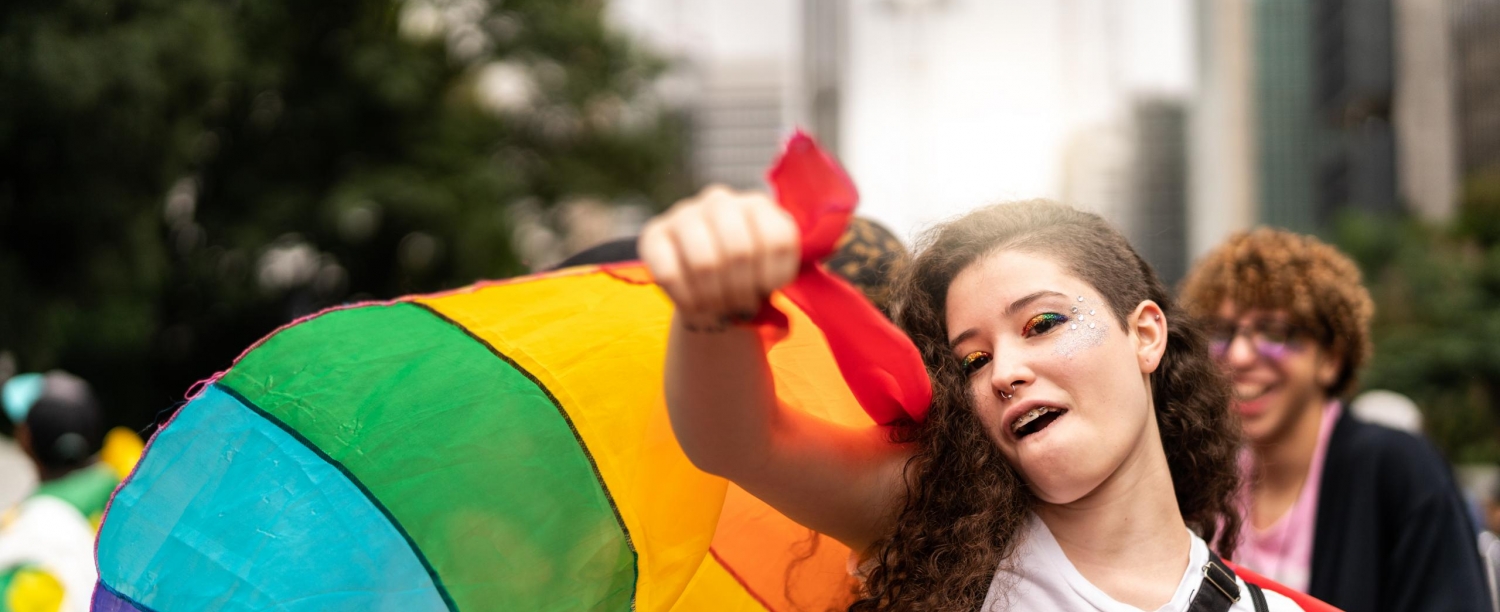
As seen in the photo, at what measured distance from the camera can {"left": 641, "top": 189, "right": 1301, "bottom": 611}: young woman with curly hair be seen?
1777 mm

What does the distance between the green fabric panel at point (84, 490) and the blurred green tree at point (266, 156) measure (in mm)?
7018

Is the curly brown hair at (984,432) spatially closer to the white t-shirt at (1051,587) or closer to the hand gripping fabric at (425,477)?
the white t-shirt at (1051,587)

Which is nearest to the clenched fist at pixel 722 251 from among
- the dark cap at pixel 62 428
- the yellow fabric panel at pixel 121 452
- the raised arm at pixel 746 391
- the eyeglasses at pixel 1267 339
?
the raised arm at pixel 746 391

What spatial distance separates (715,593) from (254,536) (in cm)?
69

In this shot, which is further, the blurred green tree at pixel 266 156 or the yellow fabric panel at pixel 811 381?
the blurred green tree at pixel 266 156

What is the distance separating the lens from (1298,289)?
308 centimetres

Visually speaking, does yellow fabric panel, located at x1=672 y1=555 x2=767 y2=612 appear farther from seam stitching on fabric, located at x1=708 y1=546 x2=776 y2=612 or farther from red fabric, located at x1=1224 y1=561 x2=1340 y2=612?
red fabric, located at x1=1224 y1=561 x2=1340 y2=612

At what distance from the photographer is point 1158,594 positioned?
6.16 ft

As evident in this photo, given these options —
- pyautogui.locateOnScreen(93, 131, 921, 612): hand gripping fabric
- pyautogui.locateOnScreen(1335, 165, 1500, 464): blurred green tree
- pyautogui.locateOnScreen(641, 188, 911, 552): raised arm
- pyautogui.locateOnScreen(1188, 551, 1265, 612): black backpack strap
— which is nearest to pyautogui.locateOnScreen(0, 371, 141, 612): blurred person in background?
pyautogui.locateOnScreen(93, 131, 921, 612): hand gripping fabric

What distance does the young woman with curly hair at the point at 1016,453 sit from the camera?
1777 millimetres

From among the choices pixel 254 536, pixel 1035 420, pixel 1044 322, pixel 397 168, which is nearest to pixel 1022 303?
pixel 1044 322

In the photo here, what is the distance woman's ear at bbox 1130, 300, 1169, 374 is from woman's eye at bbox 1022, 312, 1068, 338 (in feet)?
0.55

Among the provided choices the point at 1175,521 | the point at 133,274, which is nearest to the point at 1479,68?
the point at 133,274

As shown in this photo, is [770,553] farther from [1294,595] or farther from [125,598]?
[125,598]
